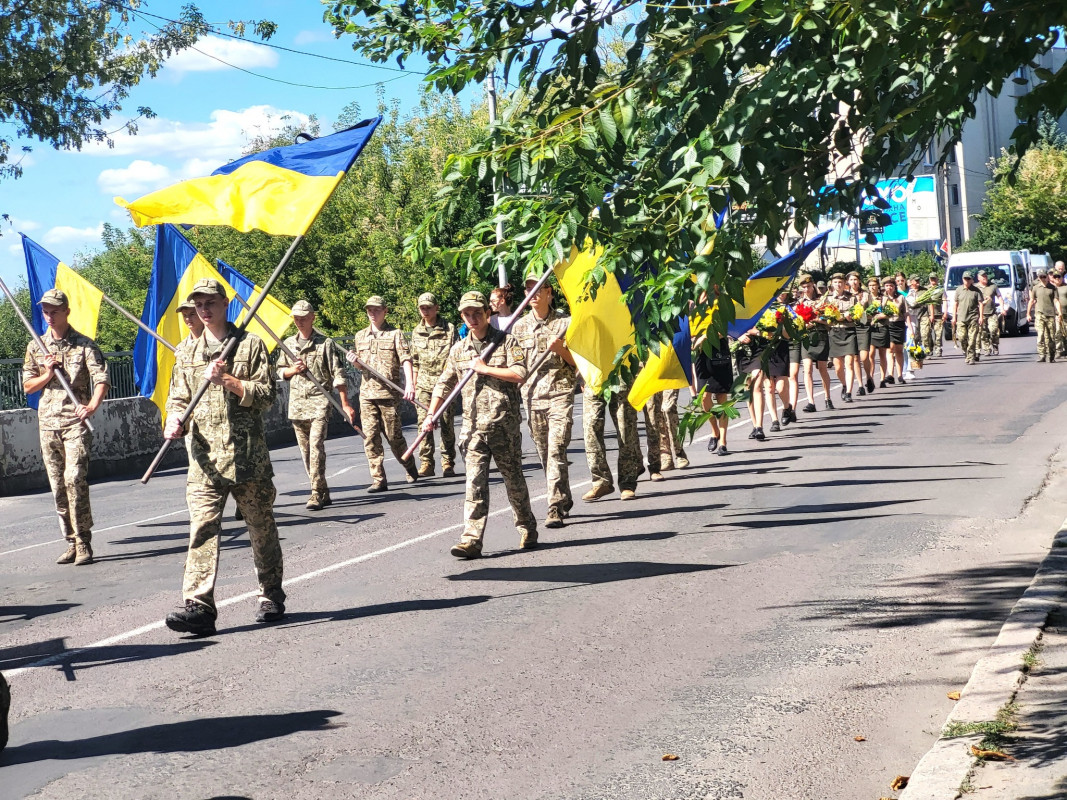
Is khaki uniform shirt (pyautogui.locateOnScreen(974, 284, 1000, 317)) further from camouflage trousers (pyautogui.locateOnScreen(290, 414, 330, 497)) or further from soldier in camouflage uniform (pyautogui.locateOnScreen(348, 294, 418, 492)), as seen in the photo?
camouflage trousers (pyautogui.locateOnScreen(290, 414, 330, 497))

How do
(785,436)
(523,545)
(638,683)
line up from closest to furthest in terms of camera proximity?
(638,683) < (523,545) < (785,436)

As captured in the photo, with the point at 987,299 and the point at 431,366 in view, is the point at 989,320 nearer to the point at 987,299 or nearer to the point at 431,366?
the point at 987,299

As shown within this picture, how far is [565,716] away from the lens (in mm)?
5387

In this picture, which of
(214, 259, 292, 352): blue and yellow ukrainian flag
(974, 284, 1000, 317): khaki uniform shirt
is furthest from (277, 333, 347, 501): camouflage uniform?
(974, 284, 1000, 317): khaki uniform shirt

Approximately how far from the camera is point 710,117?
409 cm

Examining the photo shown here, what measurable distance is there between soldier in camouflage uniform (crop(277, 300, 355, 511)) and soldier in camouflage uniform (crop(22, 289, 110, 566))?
2238 mm

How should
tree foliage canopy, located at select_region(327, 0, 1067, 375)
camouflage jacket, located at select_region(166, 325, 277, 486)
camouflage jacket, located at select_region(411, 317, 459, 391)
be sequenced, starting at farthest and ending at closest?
camouflage jacket, located at select_region(411, 317, 459, 391) < camouflage jacket, located at select_region(166, 325, 277, 486) < tree foliage canopy, located at select_region(327, 0, 1067, 375)

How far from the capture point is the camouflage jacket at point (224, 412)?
7238 millimetres

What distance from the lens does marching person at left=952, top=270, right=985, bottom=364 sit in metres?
27.9

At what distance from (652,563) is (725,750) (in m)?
3.71

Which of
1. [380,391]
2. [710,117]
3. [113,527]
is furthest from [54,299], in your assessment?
[710,117]

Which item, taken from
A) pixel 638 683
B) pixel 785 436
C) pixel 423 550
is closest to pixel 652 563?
pixel 423 550

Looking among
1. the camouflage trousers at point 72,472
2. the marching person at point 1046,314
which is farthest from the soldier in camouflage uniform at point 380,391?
the marching person at point 1046,314

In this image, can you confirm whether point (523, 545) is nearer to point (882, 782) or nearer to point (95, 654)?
point (95, 654)
